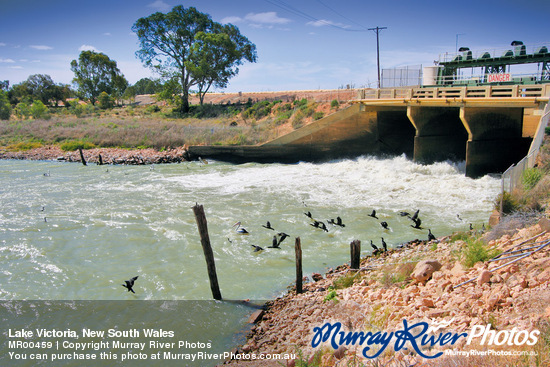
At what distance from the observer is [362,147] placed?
27.9 meters

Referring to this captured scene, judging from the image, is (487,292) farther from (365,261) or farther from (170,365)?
(170,365)

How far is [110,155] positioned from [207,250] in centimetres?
2746

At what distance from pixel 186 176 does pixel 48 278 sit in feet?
48.5

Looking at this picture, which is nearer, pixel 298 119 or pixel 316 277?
pixel 316 277

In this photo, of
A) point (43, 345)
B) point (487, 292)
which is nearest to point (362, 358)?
point (487, 292)

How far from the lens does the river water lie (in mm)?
10672

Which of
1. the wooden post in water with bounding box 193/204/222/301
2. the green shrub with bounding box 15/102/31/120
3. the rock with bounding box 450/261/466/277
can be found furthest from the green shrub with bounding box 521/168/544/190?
the green shrub with bounding box 15/102/31/120

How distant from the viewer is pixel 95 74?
66438 millimetres

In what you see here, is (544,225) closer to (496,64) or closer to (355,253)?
(355,253)

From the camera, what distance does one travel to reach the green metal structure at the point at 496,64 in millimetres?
23625

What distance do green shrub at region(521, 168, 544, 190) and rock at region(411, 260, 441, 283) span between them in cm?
624

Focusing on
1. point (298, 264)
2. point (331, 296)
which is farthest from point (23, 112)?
point (331, 296)

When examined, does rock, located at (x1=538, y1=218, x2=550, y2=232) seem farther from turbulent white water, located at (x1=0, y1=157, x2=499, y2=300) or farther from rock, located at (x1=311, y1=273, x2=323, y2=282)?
turbulent white water, located at (x1=0, y1=157, x2=499, y2=300)

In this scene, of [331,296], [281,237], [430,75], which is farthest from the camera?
[430,75]
